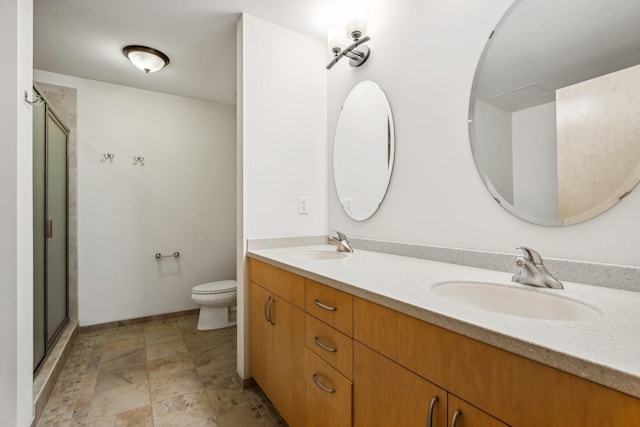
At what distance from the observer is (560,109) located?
3.30 feet

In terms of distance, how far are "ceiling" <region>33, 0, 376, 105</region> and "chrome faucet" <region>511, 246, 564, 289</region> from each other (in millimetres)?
1682

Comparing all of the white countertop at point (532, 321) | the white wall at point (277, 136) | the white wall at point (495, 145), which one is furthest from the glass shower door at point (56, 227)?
the white wall at point (495, 145)

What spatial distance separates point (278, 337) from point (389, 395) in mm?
776

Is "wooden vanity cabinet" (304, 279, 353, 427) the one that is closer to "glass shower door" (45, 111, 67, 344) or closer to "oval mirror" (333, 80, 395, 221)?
"oval mirror" (333, 80, 395, 221)

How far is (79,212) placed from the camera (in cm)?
267

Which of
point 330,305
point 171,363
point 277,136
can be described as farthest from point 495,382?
point 171,363

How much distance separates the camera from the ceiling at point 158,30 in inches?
70.6

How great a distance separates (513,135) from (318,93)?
142cm

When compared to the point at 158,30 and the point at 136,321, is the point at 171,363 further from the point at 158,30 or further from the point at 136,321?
the point at 158,30

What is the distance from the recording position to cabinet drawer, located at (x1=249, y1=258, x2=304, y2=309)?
1.28m

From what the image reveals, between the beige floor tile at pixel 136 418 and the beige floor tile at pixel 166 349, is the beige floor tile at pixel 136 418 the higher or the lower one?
the higher one

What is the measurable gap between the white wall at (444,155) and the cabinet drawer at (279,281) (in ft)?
2.13

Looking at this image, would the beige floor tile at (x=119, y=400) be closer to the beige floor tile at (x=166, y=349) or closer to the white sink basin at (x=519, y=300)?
the beige floor tile at (x=166, y=349)

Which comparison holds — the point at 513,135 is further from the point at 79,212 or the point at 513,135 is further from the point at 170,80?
the point at 79,212
